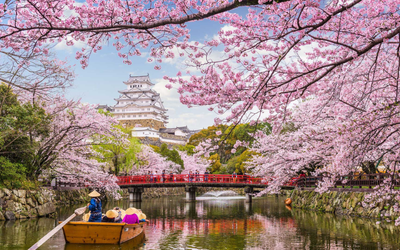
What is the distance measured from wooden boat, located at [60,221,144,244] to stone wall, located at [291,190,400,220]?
10.1 m

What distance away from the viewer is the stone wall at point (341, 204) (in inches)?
587

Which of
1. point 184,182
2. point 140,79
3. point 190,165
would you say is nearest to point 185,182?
point 184,182

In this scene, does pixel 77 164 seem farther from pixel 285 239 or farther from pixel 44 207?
pixel 285 239

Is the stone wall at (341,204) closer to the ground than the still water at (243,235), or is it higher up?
higher up

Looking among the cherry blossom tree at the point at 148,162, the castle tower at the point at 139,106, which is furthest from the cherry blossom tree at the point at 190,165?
the castle tower at the point at 139,106

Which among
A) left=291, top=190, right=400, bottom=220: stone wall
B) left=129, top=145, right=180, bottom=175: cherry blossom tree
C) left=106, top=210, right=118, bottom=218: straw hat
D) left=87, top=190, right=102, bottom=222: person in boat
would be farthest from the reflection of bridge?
left=87, top=190, right=102, bottom=222: person in boat

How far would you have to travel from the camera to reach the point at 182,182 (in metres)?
28.9

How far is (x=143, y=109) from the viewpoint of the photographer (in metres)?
68.9

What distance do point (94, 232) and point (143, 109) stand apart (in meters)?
59.9

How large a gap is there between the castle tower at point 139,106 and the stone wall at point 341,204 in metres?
46.6

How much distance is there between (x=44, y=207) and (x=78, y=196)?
36.2 feet

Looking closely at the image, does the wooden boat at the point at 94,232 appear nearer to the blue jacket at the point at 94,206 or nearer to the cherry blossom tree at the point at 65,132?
the blue jacket at the point at 94,206

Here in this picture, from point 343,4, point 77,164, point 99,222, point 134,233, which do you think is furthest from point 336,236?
point 77,164

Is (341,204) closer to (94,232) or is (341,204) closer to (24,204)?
(94,232)
